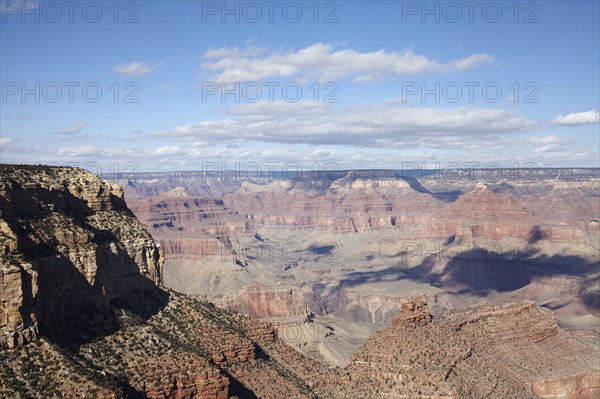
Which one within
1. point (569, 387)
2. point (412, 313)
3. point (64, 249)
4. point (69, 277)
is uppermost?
point (64, 249)

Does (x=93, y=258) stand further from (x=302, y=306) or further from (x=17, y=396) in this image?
(x=302, y=306)

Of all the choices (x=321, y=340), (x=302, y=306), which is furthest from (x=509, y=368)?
(x=302, y=306)

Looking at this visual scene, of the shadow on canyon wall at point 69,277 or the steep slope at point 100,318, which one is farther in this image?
the shadow on canyon wall at point 69,277

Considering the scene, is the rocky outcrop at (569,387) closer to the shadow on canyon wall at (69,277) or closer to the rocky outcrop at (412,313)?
the rocky outcrop at (412,313)

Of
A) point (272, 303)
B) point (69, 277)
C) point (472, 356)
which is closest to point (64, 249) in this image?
point (69, 277)

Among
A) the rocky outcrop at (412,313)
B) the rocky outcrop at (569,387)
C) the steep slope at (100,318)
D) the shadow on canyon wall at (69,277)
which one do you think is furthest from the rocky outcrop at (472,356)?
the shadow on canyon wall at (69,277)

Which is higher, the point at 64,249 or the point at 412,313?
the point at 64,249

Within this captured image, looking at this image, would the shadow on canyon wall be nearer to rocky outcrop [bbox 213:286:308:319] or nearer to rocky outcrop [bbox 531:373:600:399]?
rocky outcrop [bbox 531:373:600:399]

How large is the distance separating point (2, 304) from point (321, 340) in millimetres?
118573

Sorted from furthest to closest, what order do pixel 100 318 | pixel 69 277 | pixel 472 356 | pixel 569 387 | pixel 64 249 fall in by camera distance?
pixel 569 387 → pixel 472 356 → pixel 100 318 → pixel 69 277 → pixel 64 249

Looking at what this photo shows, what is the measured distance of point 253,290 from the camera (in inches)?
6944

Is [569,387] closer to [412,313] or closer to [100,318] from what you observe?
[412,313]

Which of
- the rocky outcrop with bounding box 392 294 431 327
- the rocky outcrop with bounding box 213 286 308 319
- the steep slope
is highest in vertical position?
the steep slope

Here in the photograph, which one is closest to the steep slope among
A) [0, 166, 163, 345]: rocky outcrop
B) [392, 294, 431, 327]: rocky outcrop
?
[0, 166, 163, 345]: rocky outcrop
